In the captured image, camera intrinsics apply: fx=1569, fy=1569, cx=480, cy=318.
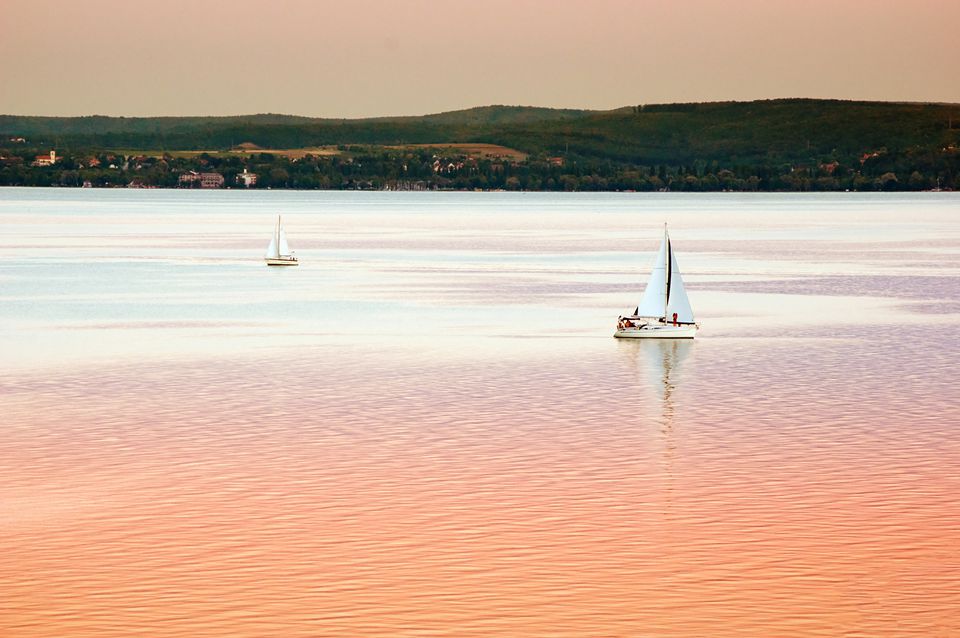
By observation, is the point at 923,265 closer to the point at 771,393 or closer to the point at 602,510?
the point at 771,393

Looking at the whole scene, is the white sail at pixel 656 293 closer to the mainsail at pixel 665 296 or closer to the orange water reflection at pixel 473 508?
the mainsail at pixel 665 296

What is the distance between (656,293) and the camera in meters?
57.8

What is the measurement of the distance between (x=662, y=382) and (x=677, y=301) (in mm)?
12716

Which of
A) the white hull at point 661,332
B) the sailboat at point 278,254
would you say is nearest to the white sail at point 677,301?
the white hull at point 661,332

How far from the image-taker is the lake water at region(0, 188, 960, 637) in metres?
21.1

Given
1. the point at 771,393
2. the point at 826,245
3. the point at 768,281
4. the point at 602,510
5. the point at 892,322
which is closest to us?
the point at 602,510

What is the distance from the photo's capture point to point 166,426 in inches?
1399

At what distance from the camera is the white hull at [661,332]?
186 feet

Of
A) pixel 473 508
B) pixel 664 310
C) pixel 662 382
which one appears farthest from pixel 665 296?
pixel 473 508

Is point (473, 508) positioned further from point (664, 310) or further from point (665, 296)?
point (665, 296)

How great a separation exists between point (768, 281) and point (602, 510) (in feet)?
217

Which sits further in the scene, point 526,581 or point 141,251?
point 141,251

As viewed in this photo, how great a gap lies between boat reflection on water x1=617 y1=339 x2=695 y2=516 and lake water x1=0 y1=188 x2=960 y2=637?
18cm

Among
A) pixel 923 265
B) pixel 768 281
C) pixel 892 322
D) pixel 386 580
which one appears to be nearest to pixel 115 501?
pixel 386 580
